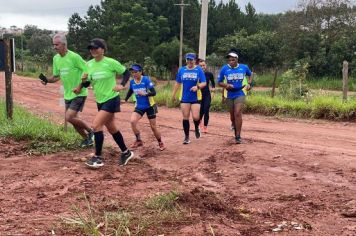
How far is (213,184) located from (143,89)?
3.01 m

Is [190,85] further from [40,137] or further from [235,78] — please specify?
[40,137]

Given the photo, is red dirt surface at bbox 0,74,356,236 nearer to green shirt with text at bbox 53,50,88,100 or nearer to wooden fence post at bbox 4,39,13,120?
green shirt with text at bbox 53,50,88,100

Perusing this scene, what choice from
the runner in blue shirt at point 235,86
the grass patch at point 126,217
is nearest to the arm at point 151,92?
the runner in blue shirt at point 235,86

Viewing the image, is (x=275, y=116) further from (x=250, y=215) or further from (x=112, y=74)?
(x=250, y=215)

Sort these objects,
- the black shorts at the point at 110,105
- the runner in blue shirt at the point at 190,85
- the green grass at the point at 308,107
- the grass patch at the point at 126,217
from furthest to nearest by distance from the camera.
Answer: the green grass at the point at 308,107
the runner in blue shirt at the point at 190,85
the black shorts at the point at 110,105
the grass patch at the point at 126,217

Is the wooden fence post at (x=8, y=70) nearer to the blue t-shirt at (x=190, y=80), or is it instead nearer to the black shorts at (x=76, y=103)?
the black shorts at (x=76, y=103)

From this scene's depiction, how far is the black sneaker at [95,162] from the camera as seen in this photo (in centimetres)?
716

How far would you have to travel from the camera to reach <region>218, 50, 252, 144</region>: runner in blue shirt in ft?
29.8

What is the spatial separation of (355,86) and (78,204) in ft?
82.3

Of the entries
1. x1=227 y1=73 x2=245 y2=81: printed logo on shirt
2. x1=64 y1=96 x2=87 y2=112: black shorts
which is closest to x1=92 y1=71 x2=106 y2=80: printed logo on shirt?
x1=64 y1=96 x2=87 y2=112: black shorts

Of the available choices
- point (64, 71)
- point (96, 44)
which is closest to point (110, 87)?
point (96, 44)

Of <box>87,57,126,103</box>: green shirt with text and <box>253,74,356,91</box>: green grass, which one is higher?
<box>87,57,126,103</box>: green shirt with text

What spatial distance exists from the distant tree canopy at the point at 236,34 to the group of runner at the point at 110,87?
82.3 feet

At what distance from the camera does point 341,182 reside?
618 centimetres
